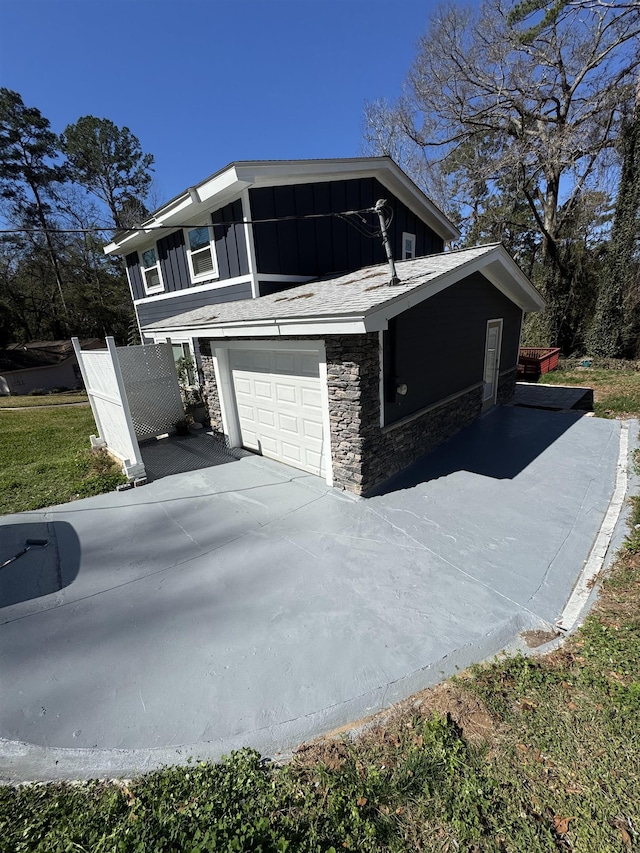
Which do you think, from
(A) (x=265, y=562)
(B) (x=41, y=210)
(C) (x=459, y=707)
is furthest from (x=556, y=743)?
(B) (x=41, y=210)

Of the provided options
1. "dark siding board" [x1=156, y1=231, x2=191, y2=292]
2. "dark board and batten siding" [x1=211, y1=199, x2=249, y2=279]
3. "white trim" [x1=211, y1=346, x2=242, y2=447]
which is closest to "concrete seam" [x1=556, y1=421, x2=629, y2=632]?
"white trim" [x1=211, y1=346, x2=242, y2=447]

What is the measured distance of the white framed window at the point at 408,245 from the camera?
10.3m

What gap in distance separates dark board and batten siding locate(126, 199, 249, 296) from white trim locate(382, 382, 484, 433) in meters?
4.23

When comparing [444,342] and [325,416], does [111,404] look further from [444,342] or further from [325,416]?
[444,342]

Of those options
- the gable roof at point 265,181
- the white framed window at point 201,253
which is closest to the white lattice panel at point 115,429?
the gable roof at point 265,181

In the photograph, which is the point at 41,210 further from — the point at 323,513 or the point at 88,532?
the point at 323,513

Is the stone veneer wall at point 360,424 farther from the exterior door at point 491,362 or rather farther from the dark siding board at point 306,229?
the exterior door at point 491,362

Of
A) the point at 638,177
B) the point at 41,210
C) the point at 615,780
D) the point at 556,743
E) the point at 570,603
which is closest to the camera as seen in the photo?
the point at 615,780

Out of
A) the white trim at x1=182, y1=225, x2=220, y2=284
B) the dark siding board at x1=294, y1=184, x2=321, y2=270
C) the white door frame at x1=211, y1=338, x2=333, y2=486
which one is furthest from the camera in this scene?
the white trim at x1=182, y1=225, x2=220, y2=284

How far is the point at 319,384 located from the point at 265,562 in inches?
109

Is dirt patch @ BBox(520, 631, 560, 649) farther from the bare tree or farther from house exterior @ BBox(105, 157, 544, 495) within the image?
the bare tree

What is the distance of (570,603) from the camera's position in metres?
3.49

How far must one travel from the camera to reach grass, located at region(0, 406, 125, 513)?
6227 mm

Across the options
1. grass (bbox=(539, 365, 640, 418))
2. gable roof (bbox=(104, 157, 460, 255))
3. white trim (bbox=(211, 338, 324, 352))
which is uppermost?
gable roof (bbox=(104, 157, 460, 255))
